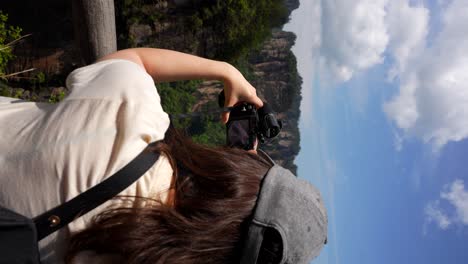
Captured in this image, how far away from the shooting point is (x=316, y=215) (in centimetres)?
108

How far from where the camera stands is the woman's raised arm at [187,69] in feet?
4.98

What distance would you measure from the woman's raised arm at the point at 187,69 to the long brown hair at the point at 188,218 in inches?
21.3

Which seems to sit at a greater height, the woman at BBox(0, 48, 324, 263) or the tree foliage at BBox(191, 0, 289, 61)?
the tree foliage at BBox(191, 0, 289, 61)

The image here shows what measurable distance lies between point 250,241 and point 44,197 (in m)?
0.57

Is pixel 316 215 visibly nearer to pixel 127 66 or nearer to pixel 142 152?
pixel 142 152

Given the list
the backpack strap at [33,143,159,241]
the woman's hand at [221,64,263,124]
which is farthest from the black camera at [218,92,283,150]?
the backpack strap at [33,143,159,241]

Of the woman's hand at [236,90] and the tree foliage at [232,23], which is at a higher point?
the tree foliage at [232,23]

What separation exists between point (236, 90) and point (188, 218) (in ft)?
3.09

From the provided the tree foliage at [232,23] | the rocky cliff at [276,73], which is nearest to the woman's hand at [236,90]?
the tree foliage at [232,23]

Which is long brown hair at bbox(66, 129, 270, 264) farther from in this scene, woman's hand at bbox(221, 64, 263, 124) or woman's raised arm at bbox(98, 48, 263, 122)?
woman's hand at bbox(221, 64, 263, 124)

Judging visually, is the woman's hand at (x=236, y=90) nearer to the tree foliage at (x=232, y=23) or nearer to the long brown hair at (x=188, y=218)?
the long brown hair at (x=188, y=218)

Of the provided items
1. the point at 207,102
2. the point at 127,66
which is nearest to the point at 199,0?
the point at 207,102

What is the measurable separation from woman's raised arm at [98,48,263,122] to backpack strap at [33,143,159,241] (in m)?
0.71

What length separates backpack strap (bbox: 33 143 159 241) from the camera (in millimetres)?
856
